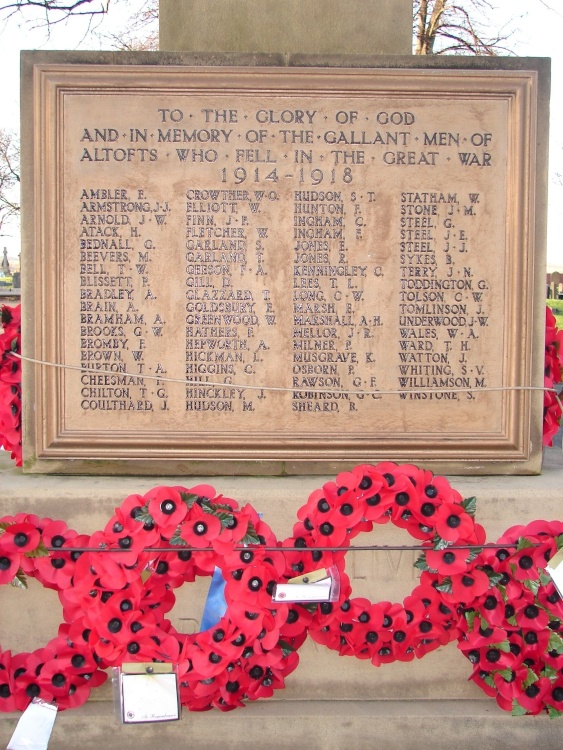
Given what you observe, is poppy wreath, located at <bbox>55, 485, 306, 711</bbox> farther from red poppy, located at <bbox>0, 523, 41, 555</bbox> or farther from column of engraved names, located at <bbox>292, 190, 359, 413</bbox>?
column of engraved names, located at <bbox>292, 190, 359, 413</bbox>

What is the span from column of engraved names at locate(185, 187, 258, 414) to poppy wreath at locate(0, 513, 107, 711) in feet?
2.94

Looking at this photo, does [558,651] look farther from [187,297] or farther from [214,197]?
[214,197]

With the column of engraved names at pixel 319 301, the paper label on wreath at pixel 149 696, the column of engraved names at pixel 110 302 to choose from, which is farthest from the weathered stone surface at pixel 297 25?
the paper label on wreath at pixel 149 696

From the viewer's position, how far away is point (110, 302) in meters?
3.65

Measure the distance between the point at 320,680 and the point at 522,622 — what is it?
98 centimetres

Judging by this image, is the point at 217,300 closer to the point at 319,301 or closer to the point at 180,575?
the point at 319,301

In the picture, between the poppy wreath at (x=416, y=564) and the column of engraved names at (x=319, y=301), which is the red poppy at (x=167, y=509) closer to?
the poppy wreath at (x=416, y=564)

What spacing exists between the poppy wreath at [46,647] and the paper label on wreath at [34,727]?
0.08m

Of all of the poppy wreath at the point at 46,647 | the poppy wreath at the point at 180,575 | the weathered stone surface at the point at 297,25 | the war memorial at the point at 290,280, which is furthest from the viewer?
the weathered stone surface at the point at 297,25

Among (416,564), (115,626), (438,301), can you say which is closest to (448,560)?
(416,564)

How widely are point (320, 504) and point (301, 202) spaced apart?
4.83ft

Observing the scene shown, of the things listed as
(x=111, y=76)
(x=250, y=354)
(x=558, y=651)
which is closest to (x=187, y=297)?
(x=250, y=354)

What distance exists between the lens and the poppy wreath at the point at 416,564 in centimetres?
313

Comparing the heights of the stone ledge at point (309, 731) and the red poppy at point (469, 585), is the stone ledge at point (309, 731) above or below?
below
